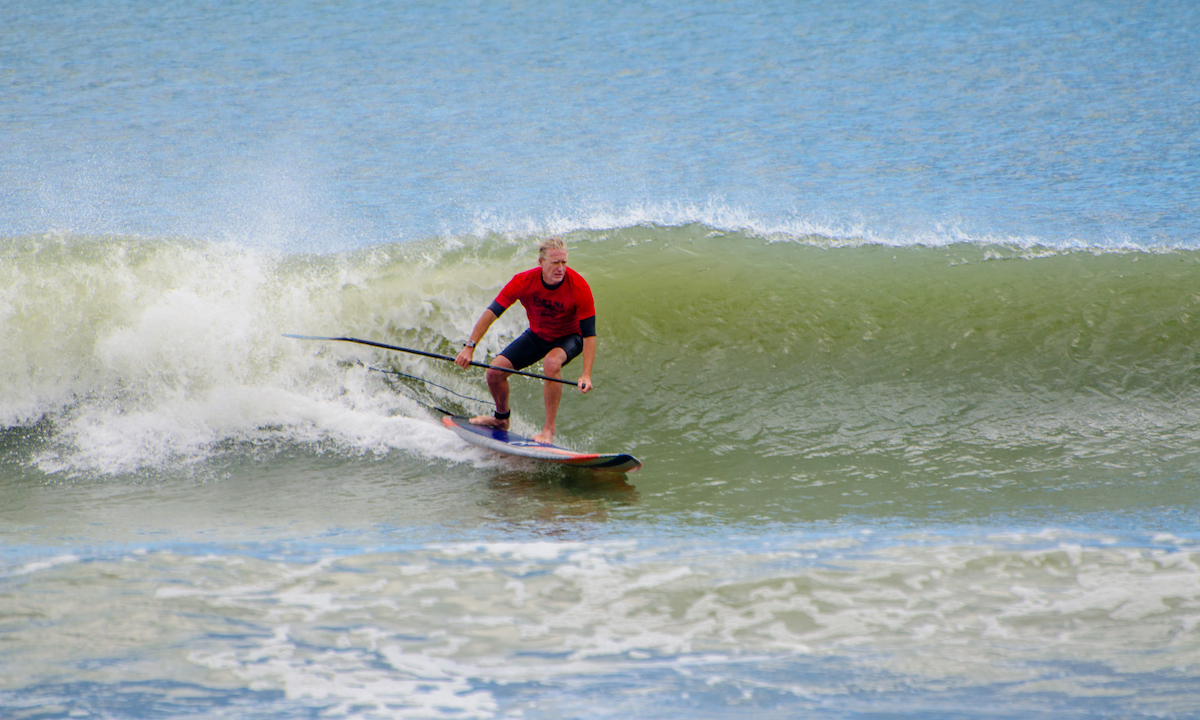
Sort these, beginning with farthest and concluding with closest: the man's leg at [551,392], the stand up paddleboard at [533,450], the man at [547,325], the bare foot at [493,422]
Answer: the bare foot at [493,422] < the man's leg at [551,392] < the man at [547,325] < the stand up paddleboard at [533,450]

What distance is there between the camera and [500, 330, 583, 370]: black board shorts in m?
5.47

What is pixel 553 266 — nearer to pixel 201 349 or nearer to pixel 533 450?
pixel 533 450

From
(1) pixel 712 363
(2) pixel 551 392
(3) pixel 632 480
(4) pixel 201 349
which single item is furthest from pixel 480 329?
(4) pixel 201 349

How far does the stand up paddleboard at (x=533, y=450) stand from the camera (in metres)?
4.98

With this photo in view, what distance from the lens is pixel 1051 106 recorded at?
22.2 metres

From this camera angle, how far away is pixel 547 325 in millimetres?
5410

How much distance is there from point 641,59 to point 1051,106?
11.8 m

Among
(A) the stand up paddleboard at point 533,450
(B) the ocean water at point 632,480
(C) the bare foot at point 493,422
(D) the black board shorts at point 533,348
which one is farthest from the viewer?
(C) the bare foot at point 493,422

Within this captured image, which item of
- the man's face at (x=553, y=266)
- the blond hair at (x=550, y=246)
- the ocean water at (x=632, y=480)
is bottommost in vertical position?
the ocean water at (x=632, y=480)

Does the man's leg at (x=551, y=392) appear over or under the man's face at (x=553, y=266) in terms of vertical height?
under

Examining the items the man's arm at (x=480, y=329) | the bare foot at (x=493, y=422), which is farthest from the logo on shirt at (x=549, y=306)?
the bare foot at (x=493, y=422)

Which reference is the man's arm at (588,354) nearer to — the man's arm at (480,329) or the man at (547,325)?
the man at (547,325)

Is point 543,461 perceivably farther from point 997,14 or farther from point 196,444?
point 997,14

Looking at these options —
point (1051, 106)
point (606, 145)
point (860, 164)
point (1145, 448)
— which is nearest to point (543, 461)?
point (1145, 448)
